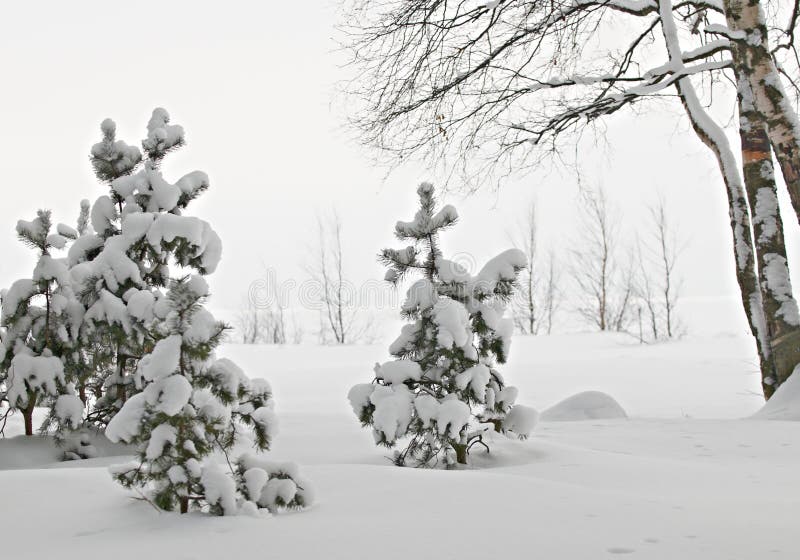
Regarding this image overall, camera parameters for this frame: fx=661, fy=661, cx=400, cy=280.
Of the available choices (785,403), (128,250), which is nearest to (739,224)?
(785,403)

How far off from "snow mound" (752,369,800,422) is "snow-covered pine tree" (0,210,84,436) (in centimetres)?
641

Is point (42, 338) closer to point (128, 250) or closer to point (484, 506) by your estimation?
point (128, 250)

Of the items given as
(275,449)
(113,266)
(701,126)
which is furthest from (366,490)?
(701,126)

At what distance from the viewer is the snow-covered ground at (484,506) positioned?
232cm

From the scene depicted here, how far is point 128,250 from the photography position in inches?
202

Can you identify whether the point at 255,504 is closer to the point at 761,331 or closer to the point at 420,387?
the point at 420,387

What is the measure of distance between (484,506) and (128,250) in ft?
11.8

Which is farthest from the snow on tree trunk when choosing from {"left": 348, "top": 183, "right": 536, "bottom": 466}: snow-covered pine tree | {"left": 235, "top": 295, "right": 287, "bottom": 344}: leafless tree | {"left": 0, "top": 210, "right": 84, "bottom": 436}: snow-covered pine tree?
{"left": 235, "top": 295, "right": 287, "bottom": 344}: leafless tree

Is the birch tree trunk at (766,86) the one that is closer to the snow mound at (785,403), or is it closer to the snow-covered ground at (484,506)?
the snow mound at (785,403)

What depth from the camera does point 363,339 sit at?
30172 mm

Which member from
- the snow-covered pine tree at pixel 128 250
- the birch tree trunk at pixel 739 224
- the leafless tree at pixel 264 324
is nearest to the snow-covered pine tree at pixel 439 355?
the snow-covered pine tree at pixel 128 250

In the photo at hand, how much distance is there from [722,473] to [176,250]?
388 cm

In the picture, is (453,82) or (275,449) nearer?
(275,449)

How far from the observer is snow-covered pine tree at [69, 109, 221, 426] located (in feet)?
16.0
